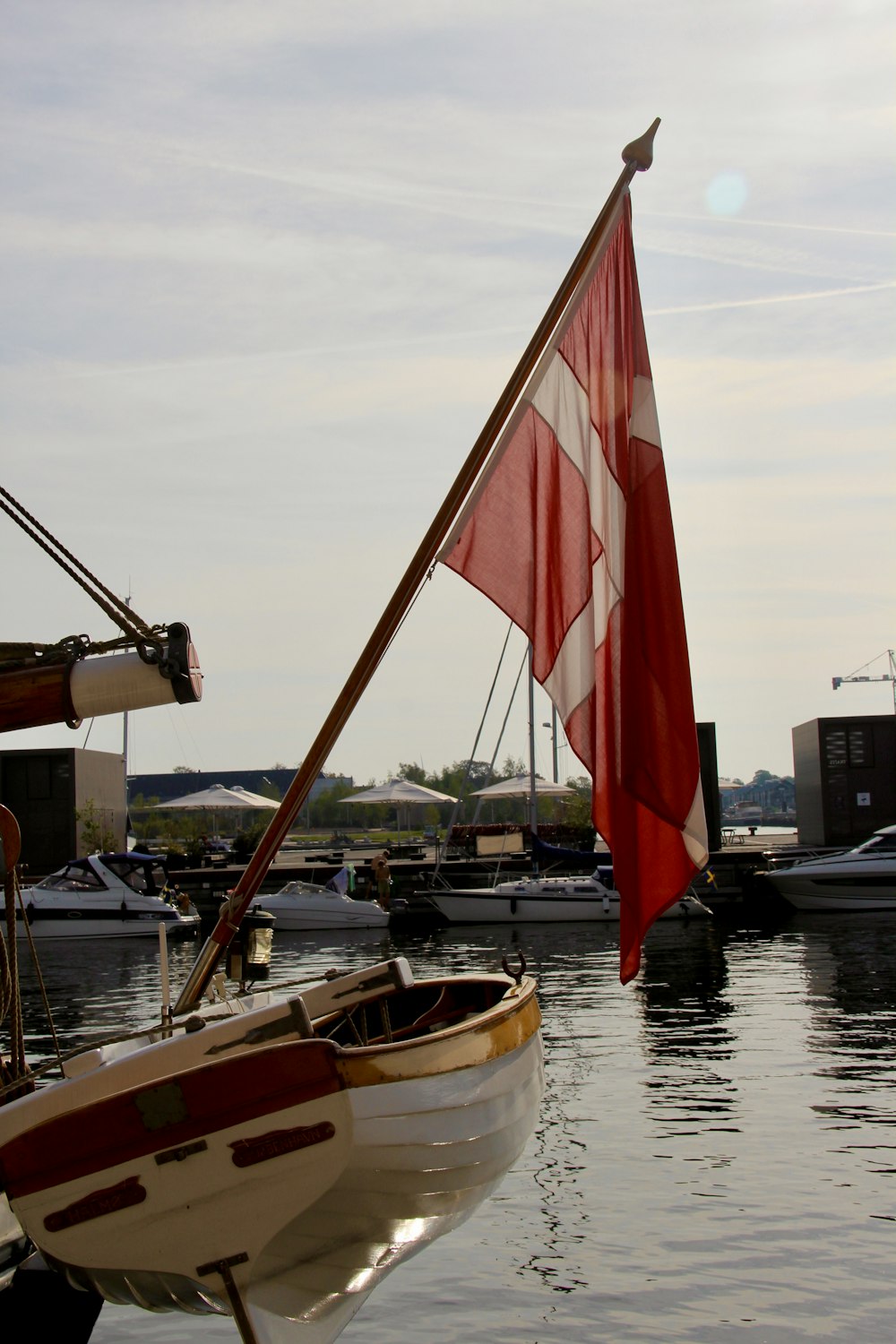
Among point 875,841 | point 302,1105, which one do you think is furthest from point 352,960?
point 302,1105

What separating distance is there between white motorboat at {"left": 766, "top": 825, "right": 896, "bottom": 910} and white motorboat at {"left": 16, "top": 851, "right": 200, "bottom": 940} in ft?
66.0

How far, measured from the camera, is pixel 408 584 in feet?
28.8

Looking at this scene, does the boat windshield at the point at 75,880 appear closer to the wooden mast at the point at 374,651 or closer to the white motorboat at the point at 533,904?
the white motorboat at the point at 533,904

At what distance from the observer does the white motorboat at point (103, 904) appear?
43.3m

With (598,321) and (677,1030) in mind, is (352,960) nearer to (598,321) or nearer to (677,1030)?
(677,1030)

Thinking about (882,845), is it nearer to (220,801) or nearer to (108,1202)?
(220,801)

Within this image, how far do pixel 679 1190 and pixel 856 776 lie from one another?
46.5m

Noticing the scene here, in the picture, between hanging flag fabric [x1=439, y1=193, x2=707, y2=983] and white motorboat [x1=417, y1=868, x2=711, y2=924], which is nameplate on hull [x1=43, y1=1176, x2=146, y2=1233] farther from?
white motorboat [x1=417, y1=868, x2=711, y2=924]

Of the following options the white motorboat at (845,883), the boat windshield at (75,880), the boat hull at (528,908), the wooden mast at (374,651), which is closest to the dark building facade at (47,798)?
the boat windshield at (75,880)

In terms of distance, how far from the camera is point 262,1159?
632 centimetres

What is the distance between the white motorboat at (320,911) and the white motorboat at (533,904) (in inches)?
85.0

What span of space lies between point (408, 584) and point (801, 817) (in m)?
61.1

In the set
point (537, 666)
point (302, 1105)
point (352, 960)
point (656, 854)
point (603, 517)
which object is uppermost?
point (603, 517)

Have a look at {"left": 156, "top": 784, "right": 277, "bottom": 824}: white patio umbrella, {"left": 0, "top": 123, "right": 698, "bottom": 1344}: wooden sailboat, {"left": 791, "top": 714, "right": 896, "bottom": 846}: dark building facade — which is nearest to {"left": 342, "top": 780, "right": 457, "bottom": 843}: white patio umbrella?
{"left": 156, "top": 784, "right": 277, "bottom": 824}: white patio umbrella
